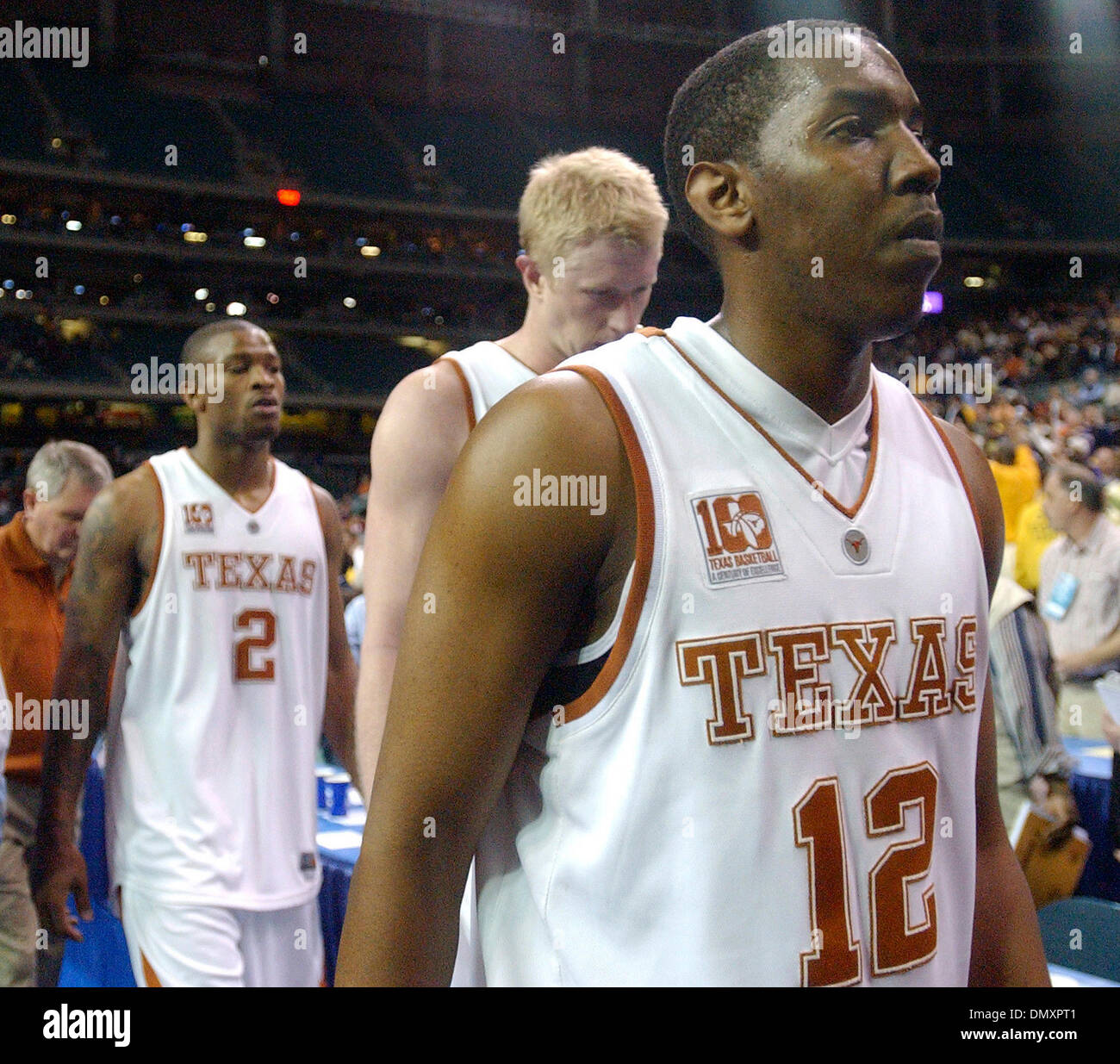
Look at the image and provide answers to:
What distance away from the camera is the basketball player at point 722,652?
3.23ft

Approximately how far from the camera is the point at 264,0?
2097 cm

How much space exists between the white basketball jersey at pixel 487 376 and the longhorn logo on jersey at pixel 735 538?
0.88 meters

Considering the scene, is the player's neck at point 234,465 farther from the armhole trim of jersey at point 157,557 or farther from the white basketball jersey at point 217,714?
the armhole trim of jersey at point 157,557

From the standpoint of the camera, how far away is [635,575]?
98cm

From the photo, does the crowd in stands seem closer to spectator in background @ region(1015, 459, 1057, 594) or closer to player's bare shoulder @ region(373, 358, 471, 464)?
spectator in background @ region(1015, 459, 1057, 594)

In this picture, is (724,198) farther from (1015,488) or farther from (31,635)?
(1015,488)

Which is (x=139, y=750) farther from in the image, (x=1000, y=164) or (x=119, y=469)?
(x=1000, y=164)

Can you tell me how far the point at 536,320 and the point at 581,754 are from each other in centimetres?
109

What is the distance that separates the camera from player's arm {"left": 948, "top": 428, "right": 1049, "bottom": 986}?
1245mm

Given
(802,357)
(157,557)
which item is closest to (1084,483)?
(157,557)

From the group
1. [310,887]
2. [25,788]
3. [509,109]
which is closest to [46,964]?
[25,788]

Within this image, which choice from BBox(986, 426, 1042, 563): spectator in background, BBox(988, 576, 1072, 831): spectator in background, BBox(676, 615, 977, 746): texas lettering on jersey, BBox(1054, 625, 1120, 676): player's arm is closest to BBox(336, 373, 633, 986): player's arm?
BBox(676, 615, 977, 746): texas lettering on jersey

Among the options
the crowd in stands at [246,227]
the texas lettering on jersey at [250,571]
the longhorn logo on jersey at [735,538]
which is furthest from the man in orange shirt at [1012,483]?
the crowd in stands at [246,227]

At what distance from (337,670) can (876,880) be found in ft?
7.14
